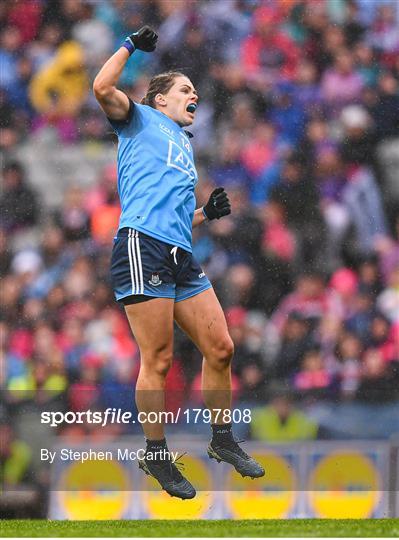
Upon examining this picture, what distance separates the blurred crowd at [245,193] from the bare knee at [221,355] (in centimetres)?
208

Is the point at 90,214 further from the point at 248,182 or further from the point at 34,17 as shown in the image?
the point at 34,17

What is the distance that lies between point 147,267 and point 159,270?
0.19 feet

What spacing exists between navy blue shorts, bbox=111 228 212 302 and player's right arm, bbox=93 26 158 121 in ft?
1.82

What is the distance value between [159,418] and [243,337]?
2834mm

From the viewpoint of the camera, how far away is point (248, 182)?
8.45 m

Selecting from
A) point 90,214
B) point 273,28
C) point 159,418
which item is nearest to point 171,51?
point 273,28

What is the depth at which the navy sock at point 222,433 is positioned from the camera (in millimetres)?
5203

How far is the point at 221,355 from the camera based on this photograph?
5094 mm

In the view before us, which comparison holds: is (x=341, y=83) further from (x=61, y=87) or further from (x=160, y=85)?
(x=160, y=85)

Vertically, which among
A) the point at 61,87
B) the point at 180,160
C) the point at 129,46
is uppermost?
the point at 61,87

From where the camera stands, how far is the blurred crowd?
7.80 m

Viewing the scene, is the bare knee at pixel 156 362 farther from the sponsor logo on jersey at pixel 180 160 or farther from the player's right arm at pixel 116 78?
the player's right arm at pixel 116 78

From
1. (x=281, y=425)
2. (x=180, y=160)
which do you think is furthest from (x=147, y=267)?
(x=281, y=425)

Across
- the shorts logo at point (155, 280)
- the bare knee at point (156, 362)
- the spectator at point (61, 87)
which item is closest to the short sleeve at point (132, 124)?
the shorts logo at point (155, 280)
